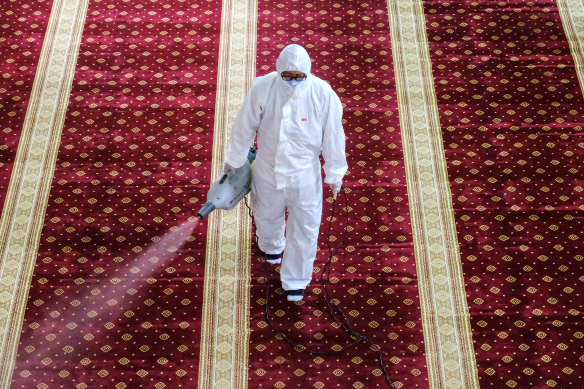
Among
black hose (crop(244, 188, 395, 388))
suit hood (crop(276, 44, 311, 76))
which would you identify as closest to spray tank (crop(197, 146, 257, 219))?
black hose (crop(244, 188, 395, 388))

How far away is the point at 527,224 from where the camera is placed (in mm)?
5902

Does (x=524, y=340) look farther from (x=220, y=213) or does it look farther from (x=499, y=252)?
(x=220, y=213)

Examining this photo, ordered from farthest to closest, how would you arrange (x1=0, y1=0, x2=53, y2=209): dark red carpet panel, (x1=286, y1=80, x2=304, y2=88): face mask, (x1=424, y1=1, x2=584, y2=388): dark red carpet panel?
1. (x1=0, y1=0, x2=53, y2=209): dark red carpet panel
2. (x1=424, y1=1, x2=584, y2=388): dark red carpet panel
3. (x1=286, y1=80, x2=304, y2=88): face mask

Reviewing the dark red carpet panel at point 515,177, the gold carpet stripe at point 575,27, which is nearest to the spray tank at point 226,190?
the dark red carpet panel at point 515,177

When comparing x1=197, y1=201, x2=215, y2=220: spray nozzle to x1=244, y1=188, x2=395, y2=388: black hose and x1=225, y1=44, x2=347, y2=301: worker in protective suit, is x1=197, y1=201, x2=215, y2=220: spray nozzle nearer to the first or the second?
x1=225, y1=44, x2=347, y2=301: worker in protective suit

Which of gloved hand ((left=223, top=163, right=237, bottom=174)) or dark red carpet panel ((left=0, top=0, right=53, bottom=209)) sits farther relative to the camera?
dark red carpet panel ((left=0, top=0, right=53, bottom=209))

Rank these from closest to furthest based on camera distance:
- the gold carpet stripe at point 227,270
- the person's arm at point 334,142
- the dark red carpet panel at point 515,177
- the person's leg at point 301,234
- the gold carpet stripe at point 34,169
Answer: the person's arm at point 334,142, the person's leg at point 301,234, the gold carpet stripe at point 227,270, the dark red carpet panel at point 515,177, the gold carpet stripe at point 34,169

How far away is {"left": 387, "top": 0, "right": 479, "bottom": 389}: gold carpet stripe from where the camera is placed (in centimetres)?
524

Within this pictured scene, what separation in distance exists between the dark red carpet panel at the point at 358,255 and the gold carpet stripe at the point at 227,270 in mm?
66

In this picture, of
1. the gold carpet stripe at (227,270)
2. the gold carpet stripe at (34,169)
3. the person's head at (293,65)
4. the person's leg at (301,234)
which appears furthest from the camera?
the gold carpet stripe at (34,169)

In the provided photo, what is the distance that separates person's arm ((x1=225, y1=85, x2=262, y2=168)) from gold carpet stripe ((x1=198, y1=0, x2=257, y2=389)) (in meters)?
0.84

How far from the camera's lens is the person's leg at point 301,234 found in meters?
5.00

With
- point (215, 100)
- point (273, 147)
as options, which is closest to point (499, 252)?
point (273, 147)

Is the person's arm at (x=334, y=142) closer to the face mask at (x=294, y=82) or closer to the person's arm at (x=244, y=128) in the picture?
the face mask at (x=294, y=82)
